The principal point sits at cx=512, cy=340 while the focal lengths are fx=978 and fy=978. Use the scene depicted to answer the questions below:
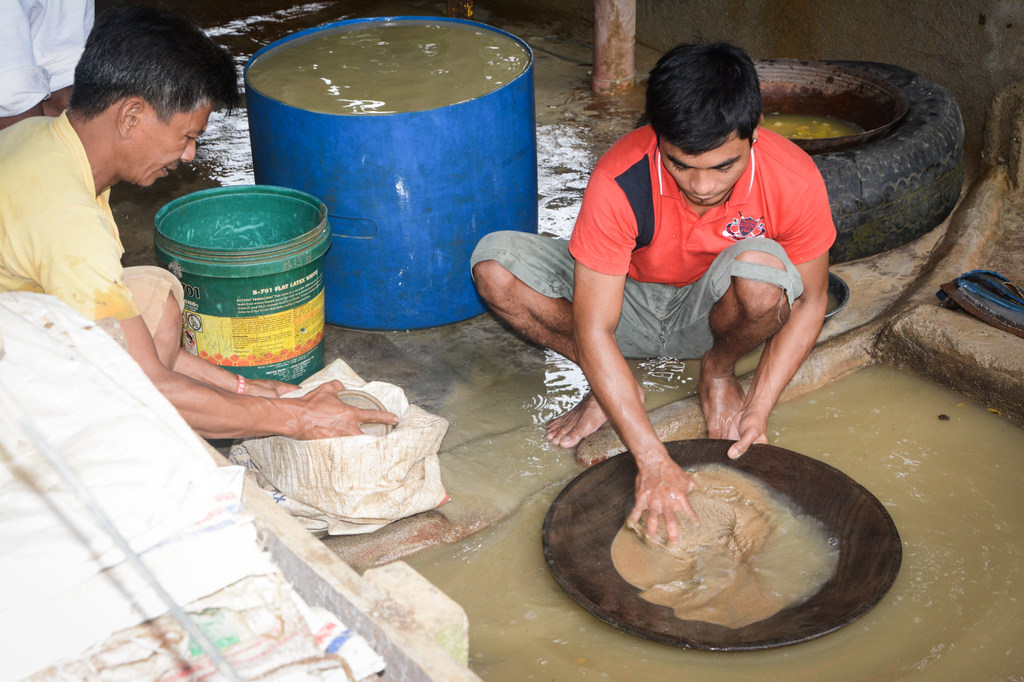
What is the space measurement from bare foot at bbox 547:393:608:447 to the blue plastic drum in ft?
2.43

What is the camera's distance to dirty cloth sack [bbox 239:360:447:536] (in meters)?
2.20

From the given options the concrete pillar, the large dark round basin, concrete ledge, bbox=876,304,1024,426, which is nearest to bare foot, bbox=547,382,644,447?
concrete ledge, bbox=876,304,1024,426

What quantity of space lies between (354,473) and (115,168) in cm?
82

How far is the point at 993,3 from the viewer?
3.82 meters

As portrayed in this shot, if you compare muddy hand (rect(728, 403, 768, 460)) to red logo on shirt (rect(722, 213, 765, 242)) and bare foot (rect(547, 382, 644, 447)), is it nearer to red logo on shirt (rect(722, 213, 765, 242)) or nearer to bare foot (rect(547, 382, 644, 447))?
bare foot (rect(547, 382, 644, 447))

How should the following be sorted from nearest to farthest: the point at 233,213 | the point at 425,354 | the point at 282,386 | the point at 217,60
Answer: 1. the point at 217,60
2. the point at 282,386
3. the point at 233,213
4. the point at 425,354

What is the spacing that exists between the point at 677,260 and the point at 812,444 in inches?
24.1

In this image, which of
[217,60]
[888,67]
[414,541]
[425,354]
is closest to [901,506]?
[414,541]

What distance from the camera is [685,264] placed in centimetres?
260

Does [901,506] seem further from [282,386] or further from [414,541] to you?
[282,386]

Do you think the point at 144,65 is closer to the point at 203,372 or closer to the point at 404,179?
the point at 203,372

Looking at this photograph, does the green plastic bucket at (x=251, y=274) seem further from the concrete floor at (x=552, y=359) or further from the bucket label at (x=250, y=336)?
the concrete floor at (x=552, y=359)

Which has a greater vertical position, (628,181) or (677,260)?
(628,181)

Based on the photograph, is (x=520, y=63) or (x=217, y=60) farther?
(x=520, y=63)
